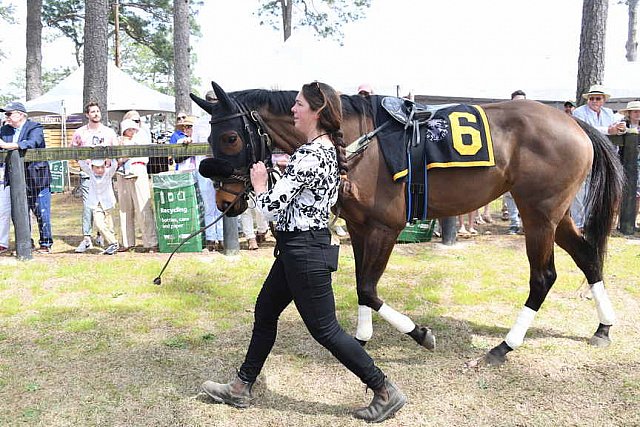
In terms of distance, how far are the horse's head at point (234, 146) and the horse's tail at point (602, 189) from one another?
259cm

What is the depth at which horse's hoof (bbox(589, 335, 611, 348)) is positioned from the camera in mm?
4133

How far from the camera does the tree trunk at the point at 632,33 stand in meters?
31.5

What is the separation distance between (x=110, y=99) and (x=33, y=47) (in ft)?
20.1

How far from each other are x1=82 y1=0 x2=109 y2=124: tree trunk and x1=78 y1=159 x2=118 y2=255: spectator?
5355 millimetres

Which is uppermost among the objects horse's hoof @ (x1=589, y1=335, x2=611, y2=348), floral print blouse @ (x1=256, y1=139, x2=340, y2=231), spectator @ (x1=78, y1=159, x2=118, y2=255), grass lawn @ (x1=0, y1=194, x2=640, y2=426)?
floral print blouse @ (x1=256, y1=139, x2=340, y2=231)

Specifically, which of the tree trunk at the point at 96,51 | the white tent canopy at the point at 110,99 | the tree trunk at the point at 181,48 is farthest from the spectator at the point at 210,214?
the white tent canopy at the point at 110,99

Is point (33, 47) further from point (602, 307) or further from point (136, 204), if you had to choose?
point (602, 307)

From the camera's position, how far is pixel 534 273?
13.2 feet

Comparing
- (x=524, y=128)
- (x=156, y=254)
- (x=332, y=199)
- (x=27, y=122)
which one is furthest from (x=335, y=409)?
(x=27, y=122)

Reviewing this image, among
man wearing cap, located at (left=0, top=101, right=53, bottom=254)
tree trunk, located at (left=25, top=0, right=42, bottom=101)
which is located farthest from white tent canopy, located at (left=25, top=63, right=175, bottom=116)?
man wearing cap, located at (left=0, top=101, right=53, bottom=254)

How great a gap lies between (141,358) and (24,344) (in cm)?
105

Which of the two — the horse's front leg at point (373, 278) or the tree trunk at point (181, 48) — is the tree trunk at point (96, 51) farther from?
the horse's front leg at point (373, 278)

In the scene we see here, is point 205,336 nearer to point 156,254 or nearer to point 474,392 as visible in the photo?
point 474,392

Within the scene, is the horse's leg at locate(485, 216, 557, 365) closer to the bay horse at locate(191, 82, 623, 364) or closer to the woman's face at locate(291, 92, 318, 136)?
the bay horse at locate(191, 82, 623, 364)
